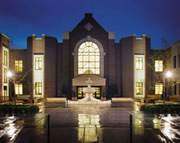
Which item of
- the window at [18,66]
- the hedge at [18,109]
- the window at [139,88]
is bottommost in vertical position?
the hedge at [18,109]

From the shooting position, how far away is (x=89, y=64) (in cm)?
3034

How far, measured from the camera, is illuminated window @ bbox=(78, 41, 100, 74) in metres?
30.2

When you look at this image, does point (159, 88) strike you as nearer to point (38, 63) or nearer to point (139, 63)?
point (139, 63)

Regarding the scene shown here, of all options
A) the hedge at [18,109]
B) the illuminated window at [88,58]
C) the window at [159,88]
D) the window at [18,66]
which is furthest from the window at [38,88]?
the window at [159,88]

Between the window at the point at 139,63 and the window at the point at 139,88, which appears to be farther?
the window at the point at 139,63

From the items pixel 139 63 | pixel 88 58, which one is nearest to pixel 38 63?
pixel 88 58

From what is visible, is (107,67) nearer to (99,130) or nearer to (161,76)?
(161,76)

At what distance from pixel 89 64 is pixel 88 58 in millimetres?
1075

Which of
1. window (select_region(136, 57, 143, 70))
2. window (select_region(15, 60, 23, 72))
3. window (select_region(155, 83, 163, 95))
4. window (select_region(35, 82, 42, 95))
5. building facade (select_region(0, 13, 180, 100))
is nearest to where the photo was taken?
building facade (select_region(0, 13, 180, 100))

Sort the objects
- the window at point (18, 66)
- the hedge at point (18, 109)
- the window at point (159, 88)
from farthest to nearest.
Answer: the window at point (18, 66) → the window at point (159, 88) → the hedge at point (18, 109)

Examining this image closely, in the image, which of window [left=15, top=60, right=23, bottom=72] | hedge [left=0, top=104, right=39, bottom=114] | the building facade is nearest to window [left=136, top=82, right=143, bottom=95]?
the building facade

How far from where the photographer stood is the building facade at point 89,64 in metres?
29.6

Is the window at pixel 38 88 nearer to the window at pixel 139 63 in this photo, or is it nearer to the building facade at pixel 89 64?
the building facade at pixel 89 64

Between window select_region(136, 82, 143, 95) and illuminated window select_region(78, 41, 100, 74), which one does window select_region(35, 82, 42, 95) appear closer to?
illuminated window select_region(78, 41, 100, 74)
